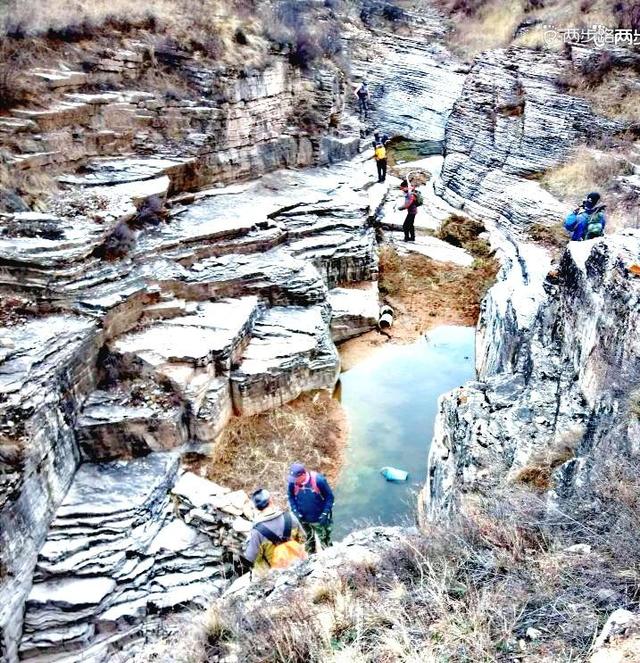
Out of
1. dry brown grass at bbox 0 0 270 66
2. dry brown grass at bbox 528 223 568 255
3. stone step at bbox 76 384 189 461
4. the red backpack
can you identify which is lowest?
stone step at bbox 76 384 189 461

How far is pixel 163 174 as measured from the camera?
14984mm

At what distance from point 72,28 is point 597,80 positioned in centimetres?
1640

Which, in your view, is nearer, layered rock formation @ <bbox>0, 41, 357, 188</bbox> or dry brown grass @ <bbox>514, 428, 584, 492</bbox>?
dry brown grass @ <bbox>514, 428, 584, 492</bbox>

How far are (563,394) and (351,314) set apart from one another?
301 inches

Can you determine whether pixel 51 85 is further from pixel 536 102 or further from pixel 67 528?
pixel 536 102

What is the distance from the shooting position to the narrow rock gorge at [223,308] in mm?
7348

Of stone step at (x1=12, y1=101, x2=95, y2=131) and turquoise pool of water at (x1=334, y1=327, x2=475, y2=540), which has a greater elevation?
stone step at (x1=12, y1=101, x2=95, y2=131)

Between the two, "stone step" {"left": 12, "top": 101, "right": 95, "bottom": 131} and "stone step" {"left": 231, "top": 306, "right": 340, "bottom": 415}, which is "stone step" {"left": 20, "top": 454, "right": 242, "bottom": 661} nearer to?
"stone step" {"left": 231, "top": 306, "right": 340, "bottom": 415}

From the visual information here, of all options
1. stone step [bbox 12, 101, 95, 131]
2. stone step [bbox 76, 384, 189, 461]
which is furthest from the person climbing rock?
stone step [bbox 76, 384, 189, 461]

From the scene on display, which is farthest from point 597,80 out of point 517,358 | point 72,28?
point 72,28

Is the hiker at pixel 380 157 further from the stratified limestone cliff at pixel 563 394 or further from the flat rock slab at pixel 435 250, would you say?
the stratified limestone cliff at pixel 563 394

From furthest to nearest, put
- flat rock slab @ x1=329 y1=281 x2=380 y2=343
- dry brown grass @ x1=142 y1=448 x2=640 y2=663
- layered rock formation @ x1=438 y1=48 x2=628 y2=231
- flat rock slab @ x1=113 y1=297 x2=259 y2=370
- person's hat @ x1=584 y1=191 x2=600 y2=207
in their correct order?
layered rock formation @ x1=438 y1=48 x2=628 y2=231, flat rock slab @ x1=329 y1=281 x2=380 y2=343, person's hat @ x1=584 y1=191 x2=600 y2=207, flat rock slab @ x1=113 y1=297 x2=259 y2=370, dry brown grass @ x1=142 y1=448 x2=640 y2=663

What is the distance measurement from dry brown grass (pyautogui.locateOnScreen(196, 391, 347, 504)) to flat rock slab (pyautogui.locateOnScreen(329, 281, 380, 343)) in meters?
2.72

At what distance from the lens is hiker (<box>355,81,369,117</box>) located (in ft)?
78.9
